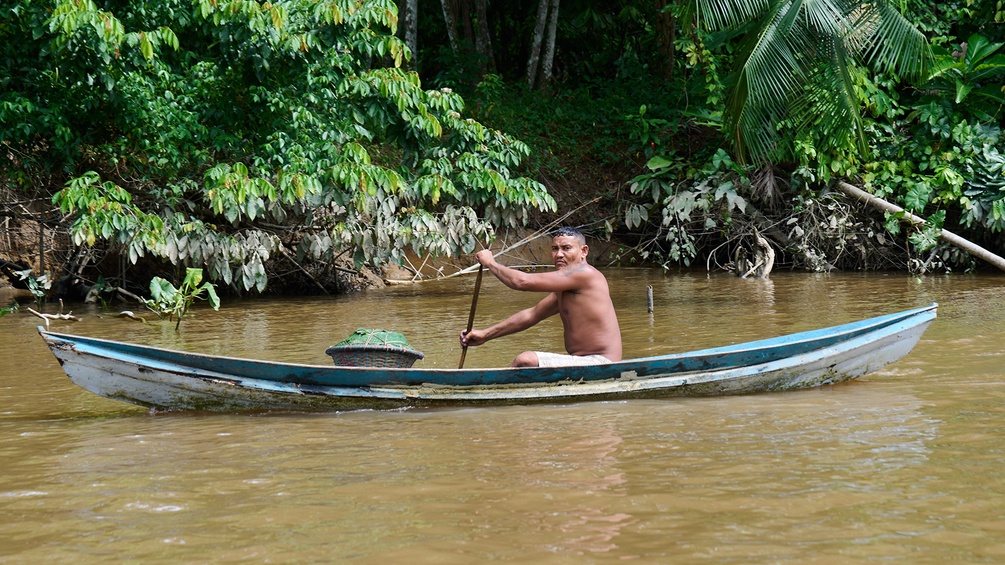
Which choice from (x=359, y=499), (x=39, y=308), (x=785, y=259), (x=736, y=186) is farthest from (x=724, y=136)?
(x=359, y=499)

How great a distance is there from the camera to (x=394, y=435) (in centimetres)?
466

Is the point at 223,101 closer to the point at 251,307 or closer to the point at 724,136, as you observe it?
the point at 251,307

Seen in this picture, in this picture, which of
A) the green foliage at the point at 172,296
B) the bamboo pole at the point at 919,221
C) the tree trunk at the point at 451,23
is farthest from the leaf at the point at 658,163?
the green foliage at the point at 172,296

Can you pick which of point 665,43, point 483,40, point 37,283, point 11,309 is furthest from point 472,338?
point 483,40

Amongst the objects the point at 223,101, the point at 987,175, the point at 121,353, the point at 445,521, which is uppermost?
the point at 223,101

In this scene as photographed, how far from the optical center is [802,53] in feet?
30.8

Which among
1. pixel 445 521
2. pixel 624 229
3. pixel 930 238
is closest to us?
pixel 445 521

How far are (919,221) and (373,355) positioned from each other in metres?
8.57

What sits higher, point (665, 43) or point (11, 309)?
point (665, 43)

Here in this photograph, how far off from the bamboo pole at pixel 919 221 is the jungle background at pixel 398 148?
13 centimetres

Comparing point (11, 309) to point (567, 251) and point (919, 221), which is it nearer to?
point (567, 251)

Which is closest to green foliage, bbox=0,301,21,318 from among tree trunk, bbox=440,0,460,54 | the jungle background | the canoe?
the jungle background

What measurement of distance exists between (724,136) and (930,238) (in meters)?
3.00

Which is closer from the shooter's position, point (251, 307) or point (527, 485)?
point (527, 485)
